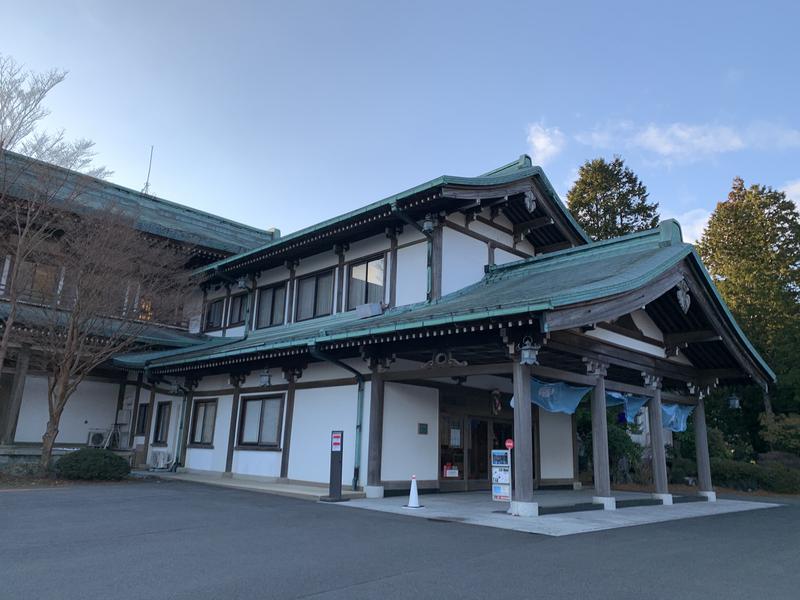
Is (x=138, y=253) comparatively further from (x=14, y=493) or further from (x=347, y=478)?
(x=347, y=478)

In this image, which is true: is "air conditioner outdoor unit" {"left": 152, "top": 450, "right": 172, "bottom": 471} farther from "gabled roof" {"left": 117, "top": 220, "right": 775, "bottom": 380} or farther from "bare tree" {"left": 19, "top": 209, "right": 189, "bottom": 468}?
"gabled roof" {"left": 117, "top": 220, "right": 775, "bottom": 380}

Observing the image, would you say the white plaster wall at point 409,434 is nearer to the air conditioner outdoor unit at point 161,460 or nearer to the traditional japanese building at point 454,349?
the traditional japanese building at point 454,349

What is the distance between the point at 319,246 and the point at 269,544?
1054 cm

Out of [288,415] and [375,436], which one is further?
[288,415]

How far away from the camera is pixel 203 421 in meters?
18.1

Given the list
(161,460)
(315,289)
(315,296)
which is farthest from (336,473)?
(161,460)

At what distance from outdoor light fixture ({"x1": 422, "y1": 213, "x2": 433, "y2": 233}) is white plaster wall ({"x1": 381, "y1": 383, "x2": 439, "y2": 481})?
370 centimetres

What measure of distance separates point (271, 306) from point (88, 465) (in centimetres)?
690

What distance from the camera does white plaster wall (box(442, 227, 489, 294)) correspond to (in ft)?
45.3

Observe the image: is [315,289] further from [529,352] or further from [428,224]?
[529,352]

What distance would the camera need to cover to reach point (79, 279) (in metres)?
14.1

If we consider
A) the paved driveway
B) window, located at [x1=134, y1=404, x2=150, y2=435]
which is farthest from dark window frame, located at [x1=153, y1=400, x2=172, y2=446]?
the paved driveway

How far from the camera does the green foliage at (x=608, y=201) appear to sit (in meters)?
34.1

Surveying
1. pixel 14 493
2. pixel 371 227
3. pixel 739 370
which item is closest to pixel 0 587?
pixel 14 493
